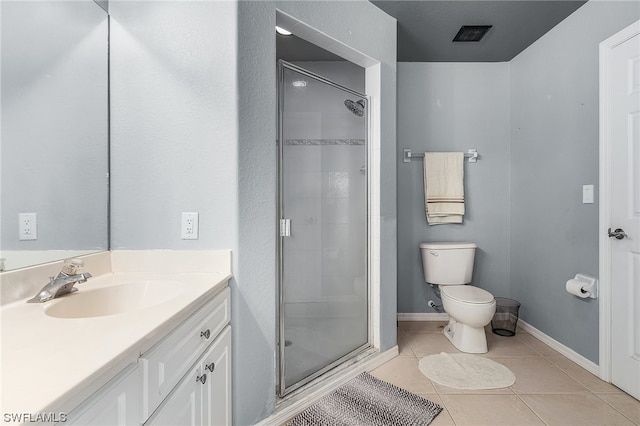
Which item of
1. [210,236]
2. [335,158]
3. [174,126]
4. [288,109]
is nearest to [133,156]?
[174,126]

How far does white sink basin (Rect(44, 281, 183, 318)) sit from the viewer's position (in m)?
1.05

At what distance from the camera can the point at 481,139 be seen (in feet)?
9.55

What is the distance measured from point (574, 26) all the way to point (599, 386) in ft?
7.83

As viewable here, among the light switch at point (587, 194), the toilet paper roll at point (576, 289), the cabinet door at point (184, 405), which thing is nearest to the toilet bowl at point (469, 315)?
the toilet paper roll at point (576, 289)

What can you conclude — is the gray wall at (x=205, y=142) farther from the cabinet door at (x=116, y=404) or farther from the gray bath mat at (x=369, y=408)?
the cabinet door at (x=116, y=404)

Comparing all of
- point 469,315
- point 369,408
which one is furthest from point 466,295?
point 369,408

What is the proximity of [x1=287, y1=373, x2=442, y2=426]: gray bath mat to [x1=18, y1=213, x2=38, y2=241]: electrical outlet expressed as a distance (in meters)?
1.36

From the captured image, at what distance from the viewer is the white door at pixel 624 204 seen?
174cm

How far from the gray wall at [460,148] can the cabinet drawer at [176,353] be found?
2.10 metres

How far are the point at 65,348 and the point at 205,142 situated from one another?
0.96 metres

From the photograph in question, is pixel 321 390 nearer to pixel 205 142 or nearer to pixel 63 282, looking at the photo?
pixel 63 282

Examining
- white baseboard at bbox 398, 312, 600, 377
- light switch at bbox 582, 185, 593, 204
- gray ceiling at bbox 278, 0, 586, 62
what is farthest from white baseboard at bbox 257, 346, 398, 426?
gray ceiling at bbox 278, 0, 586, 62

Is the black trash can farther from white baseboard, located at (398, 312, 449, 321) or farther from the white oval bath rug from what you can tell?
the white oval bath rug

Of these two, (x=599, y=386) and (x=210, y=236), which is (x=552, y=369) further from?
(x=210, y=236)
